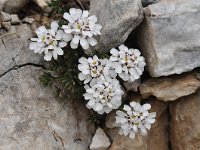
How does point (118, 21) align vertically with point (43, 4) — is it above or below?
above

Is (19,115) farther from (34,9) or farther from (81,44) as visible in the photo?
(34,9)

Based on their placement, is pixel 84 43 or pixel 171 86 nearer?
pixel 84 43

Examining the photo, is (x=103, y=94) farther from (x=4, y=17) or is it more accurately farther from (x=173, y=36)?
(x=4, y=17)

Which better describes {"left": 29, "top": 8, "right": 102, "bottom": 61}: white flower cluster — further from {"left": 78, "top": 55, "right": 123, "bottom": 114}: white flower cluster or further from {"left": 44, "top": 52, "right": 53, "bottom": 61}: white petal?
{"left": 78, "top": 55, "right": 123, "bottom": 114}: white flower cluster

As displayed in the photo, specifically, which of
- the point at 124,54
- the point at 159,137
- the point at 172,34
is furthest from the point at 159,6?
the point at 159,137

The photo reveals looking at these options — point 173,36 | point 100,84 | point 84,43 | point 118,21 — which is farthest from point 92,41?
point 173,36

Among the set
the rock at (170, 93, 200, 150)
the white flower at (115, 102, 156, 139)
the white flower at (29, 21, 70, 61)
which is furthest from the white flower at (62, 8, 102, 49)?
the rock at (170, 93, 200, 150)
